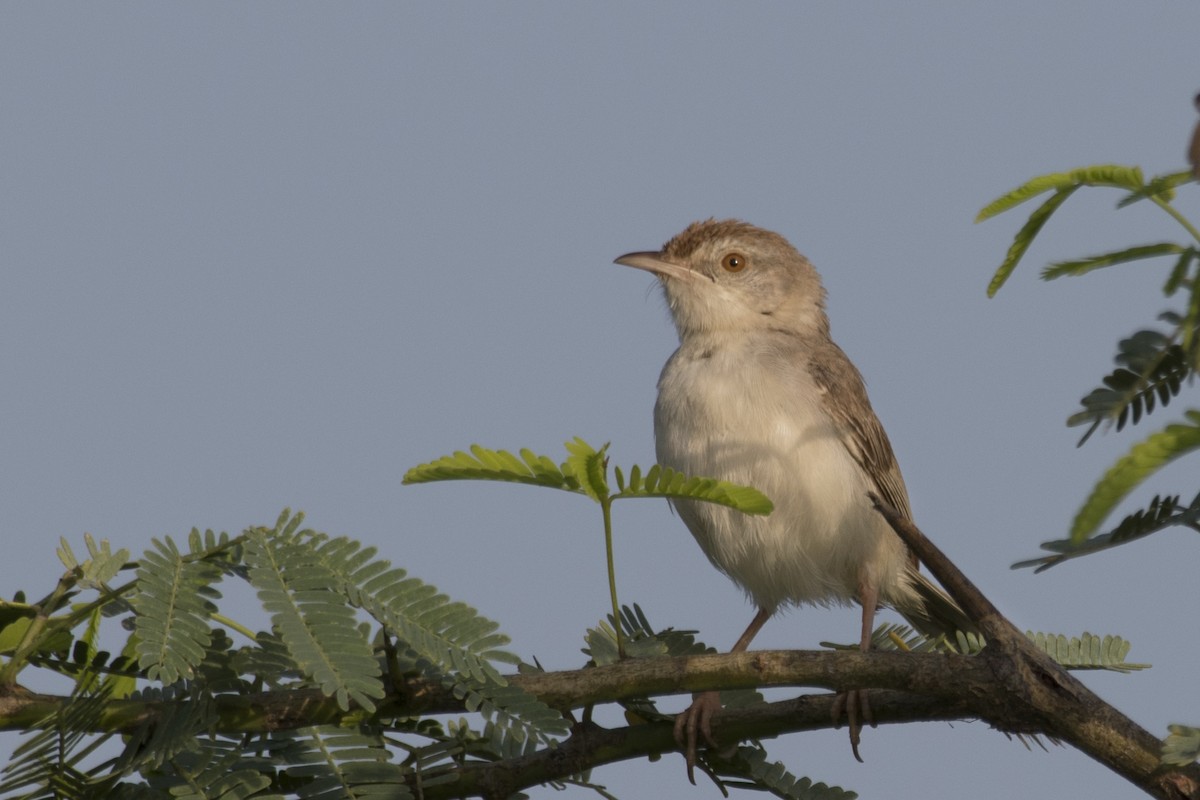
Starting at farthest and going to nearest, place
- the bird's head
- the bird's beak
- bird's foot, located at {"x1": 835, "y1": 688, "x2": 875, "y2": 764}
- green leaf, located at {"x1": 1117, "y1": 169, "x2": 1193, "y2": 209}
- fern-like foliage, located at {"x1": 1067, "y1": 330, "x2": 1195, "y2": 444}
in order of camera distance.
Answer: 1. the bird's beak
2. the bird's head
3. bird's foot, located at {"x1": 835, "y1": 688, "x2": 875, "y2": 764}
4. fern-like foliage, located at {"x1": 1067, "y1": 330, "x2": 1195, "y2": 444}
5. green leaf, located at {"x1": 1117, "y1": 169, "x2": 1193, "y2": 209}

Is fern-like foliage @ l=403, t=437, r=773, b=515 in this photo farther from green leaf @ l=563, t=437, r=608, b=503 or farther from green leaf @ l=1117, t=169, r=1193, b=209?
green leaf @ l=1117, t=169, r=1193, b=209

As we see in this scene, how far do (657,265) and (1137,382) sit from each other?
5.69 meters

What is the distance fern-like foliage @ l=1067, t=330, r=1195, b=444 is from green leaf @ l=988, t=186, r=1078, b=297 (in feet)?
0.72

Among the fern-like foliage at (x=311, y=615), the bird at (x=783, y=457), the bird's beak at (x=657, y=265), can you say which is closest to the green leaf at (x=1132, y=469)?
the fern-like foliage at (x=311, y=615)

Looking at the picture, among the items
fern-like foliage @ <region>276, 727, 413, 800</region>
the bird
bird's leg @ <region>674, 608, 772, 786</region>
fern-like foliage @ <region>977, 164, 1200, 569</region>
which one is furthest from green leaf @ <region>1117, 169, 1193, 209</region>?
the bird

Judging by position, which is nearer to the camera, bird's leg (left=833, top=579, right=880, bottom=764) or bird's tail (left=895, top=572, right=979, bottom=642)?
bird's leg (left=833, top=579, right=880, bottom=764)

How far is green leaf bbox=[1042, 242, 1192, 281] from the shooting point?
1.96 m

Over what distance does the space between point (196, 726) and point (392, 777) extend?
442 mm

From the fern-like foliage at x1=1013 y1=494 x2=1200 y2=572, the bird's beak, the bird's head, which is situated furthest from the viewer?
the bird's beak

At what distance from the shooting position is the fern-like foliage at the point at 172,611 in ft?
9.04

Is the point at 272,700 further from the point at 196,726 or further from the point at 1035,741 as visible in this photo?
the point at 1035,741

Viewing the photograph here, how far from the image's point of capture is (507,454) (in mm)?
2816

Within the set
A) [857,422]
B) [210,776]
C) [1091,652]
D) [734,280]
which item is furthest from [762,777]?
[734,280]

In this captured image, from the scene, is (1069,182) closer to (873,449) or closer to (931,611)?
(873,449)
